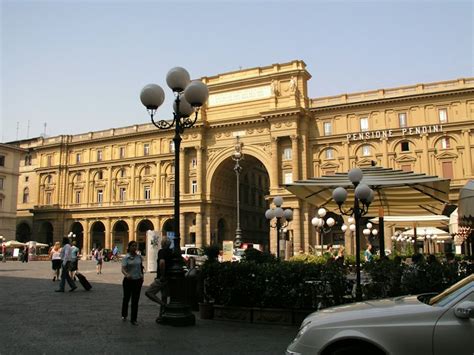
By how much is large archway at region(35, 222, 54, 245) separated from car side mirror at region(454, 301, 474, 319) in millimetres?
68847

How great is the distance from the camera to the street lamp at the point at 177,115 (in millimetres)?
9062

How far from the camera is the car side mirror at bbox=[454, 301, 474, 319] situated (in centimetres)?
403

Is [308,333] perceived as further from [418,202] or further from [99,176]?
[99,176]

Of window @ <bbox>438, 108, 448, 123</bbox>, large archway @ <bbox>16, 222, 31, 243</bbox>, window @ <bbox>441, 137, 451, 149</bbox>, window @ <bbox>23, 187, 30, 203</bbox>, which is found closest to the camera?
window @ <bbox>441, 137, 451, 149</bbox>

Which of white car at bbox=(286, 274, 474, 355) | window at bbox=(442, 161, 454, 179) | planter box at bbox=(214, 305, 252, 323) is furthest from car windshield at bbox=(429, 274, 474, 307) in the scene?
window at bbox=(442, 161, 454, 179)

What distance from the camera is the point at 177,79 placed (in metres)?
10.4

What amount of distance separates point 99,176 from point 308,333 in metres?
62.8

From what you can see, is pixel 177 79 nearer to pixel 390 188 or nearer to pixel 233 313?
pixel 233 313

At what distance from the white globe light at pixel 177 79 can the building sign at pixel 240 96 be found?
136 feet

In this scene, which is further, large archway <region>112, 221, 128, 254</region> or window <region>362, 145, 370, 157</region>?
large archway <region>112, 221, 128, 254</region>

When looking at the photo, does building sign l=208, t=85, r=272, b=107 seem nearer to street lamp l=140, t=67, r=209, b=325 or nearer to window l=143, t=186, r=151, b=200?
window l=143, t=186, r=151, b=200

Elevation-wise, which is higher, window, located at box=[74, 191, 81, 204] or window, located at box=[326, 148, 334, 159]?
window, located at box=[326, 148, 334, 159]

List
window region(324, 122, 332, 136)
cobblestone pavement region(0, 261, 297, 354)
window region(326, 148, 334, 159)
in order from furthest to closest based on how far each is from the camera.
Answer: window region(324, 122, 332, 136) < window region(326, 148, 334, 159) < cobblestone pavement region(0, 261, 297, 354)

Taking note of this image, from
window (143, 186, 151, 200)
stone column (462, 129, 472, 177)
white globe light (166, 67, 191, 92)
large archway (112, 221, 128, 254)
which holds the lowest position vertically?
large archway (112, 221, 128, 254)
